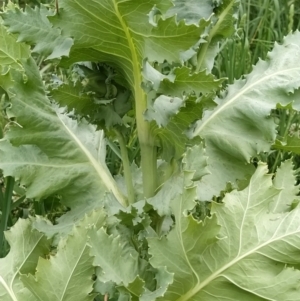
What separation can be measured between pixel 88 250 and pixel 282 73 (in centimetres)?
44

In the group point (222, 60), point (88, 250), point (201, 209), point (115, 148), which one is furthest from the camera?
point (222, 60)

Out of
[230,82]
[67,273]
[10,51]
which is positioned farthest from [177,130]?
[230,82]

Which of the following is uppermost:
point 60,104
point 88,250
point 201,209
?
point 60,104

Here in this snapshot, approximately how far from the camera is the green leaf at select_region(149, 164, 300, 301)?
2.66ft

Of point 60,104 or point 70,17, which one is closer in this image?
point 70,17

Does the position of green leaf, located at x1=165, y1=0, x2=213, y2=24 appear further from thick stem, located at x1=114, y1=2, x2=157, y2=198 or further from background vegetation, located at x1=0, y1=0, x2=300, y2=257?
background vegetation, located at x1=0, y1=0, x2=300, y2=257

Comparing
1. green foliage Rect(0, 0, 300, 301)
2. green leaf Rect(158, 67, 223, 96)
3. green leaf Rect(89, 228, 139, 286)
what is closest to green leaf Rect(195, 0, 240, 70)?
green foliage Rect(0, 0, 300, 301)

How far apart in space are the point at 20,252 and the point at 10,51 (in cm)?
38

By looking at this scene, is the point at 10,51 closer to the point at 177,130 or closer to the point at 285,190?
the point at 177,130

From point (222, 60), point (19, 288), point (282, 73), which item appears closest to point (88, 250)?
point (19, 288)

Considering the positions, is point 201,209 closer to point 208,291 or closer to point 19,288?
point 208,291

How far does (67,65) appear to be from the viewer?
0.86 meters

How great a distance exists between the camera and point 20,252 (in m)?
0.94

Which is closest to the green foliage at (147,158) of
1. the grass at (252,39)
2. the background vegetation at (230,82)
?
the background vegetation at (230,82)
